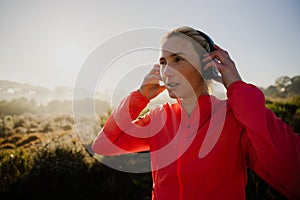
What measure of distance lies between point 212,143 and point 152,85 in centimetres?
72

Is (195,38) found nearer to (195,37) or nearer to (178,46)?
(195,37)

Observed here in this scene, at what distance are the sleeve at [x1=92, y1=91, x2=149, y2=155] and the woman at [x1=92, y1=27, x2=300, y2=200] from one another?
0.10m

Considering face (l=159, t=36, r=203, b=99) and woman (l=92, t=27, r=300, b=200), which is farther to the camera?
face (l=159, t=36, r=203, b=99)

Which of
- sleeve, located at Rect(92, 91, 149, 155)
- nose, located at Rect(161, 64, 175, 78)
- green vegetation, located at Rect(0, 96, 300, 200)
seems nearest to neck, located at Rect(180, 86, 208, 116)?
nose, located at Rect(161, 64, 175, 78)

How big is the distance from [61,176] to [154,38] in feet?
16.5

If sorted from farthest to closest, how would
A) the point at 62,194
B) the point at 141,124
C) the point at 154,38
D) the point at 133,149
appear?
the point at 62,194, the point at 133,149, the point at 141,124, the point at 154,38

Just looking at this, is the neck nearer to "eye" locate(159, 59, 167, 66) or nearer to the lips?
the lips

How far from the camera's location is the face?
1.53m

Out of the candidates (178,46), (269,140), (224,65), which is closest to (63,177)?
(178,46)

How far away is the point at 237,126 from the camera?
1.38m

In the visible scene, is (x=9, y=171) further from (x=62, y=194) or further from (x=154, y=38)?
(x=154, y=38)

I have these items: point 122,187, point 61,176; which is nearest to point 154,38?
point 122,187

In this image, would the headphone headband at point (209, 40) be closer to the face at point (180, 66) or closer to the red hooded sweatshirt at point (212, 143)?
the face at point (180, 66)

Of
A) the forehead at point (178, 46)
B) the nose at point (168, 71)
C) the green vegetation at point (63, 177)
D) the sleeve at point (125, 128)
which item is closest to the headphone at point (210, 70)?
the forehead at point (178, 46)
